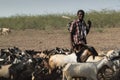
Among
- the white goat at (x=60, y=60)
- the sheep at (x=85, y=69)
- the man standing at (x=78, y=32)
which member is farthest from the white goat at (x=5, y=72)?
the man standing at (x=78, y=32)

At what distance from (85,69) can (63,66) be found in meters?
1.07

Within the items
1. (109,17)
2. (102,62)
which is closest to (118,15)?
(109,17)

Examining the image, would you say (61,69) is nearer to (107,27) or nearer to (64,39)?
(64,39)

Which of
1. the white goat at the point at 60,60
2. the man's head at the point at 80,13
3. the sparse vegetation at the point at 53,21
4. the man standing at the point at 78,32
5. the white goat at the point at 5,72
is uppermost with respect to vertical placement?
the man's head at the point at 80,13

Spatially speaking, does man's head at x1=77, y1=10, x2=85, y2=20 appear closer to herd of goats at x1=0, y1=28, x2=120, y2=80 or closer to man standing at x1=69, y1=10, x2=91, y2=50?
man standing at x1=69, y1=10, x2=91, y2=50

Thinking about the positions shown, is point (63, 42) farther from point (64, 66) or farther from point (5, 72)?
point (64, 66)

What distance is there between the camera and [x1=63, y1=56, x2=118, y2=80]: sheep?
33.3ft

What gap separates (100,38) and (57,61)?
12769 mm

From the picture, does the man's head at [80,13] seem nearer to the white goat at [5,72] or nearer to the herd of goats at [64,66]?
the herd of goats at [64,66]

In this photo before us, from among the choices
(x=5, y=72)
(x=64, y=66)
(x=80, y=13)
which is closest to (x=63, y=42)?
(x=80, y=13)

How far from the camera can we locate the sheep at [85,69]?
33.3ft

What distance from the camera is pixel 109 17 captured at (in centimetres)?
3366

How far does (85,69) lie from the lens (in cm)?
1014

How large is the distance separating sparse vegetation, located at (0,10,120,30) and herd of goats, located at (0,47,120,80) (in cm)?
1997
